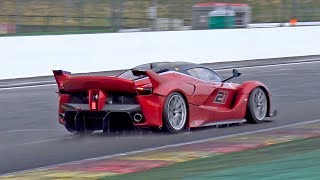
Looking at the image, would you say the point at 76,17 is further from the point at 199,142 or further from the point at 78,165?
the point at 78,165

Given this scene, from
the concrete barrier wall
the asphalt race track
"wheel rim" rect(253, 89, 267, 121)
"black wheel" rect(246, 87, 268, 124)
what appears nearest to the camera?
the asphalt race track

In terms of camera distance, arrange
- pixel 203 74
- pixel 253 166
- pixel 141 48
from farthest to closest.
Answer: pixel 141 48 < pixel 203 74 < pixel 253 166

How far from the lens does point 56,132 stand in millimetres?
12859

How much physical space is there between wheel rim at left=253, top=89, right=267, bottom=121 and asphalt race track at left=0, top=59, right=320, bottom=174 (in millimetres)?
207

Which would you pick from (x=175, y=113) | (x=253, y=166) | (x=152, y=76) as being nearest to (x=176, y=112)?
(x=175, y=113)

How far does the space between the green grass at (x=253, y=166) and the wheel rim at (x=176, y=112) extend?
2.58m

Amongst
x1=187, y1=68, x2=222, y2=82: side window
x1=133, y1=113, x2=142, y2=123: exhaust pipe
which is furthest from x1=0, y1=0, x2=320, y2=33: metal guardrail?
x1=133, y1=113, x2=142, y2=123: exhaust pipe

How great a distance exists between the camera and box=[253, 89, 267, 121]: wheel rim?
13.5 m

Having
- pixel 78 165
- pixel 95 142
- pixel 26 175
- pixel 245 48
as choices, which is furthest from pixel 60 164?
pixel 245 48

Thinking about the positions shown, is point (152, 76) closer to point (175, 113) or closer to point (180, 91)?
point (180, 91)

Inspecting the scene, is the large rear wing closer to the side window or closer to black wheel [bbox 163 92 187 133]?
black wheel [bbox 163 92 187 133]

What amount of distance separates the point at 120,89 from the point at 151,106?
518 millimetres

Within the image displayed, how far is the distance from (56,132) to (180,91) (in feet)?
7.29

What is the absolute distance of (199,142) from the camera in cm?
1111
